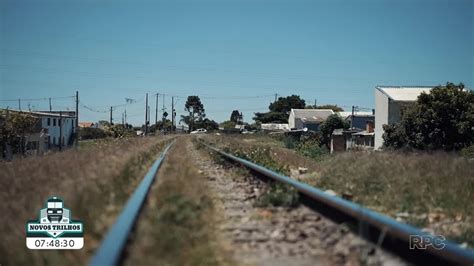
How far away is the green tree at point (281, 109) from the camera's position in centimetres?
13162

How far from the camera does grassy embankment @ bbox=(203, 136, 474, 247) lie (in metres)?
7.49

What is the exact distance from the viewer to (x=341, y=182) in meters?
10.6

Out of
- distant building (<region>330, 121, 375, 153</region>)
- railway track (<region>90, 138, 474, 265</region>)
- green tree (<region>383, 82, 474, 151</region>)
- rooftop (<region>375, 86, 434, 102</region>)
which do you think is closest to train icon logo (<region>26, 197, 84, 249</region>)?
railway track (<region>90, 138, 474, 265</region>)

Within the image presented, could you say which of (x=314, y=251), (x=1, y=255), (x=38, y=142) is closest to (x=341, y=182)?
(x=314, y=251)

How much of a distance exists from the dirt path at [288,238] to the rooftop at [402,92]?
48.2 meters

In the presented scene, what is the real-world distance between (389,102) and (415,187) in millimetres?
45501

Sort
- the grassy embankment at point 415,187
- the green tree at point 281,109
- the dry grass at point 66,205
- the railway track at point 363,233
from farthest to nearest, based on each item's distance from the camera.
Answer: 1. the green tree at point 281,109
2. the grassy embankment at point 415,187
3. the dry grass at point 66,205
4. the railway track at point 363,233

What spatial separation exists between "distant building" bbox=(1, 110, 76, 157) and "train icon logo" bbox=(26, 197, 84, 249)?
164 feet

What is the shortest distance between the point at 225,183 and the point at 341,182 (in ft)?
8.48

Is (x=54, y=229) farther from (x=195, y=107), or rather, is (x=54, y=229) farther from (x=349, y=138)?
(x=195, y=107)

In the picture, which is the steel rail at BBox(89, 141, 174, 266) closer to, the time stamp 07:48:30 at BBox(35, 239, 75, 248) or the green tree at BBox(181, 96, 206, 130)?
the time stamp 07:48:30 at BBox(35, 239, 75, 248)

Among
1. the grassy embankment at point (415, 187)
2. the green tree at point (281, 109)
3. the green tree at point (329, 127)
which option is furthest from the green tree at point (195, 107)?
the grassy embankment at point (415, 187)

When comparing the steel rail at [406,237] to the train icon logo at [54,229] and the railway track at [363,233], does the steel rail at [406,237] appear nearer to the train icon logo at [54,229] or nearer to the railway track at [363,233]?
the railway track at [363,233]

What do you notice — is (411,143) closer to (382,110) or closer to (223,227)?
(382,110)
